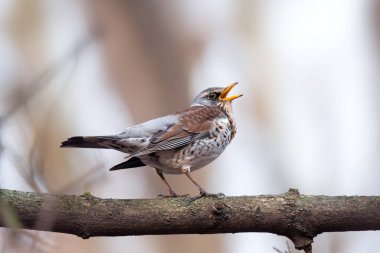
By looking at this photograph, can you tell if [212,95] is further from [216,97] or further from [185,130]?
[185,130]

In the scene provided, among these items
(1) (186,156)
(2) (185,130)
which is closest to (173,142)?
(1) (186,156)

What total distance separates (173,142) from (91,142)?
3.11 feet

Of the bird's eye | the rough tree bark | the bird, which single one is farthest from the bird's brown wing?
the rough tree bark

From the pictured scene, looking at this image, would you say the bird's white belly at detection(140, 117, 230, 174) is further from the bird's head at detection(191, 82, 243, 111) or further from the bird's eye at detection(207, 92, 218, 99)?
the bird's eye at detection(207, 92, 218, 99)

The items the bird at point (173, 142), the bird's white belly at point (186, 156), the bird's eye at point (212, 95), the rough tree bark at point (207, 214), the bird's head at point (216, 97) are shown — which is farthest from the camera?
the bird's eye at point (212, 95)

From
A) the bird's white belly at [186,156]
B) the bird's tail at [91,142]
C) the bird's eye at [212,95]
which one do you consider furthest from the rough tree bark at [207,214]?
the bird's eye at [212,95]

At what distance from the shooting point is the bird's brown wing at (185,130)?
6605 mm

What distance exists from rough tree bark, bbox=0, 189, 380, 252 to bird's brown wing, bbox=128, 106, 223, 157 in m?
1.13

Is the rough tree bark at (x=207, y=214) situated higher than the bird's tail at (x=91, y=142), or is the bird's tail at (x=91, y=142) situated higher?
the bird's tail at (x=91, y=142)

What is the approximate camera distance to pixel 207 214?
520 centimetres

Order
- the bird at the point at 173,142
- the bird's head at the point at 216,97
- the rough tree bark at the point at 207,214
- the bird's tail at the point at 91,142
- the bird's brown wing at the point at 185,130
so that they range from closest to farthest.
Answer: the rough tree bark at the point at 207,214 → the bird's tail at the point at 91,142 → the bird at the point at 173,142 → the bird's brown wing at the point at 185,130 → the bird's head at the point at 216,97

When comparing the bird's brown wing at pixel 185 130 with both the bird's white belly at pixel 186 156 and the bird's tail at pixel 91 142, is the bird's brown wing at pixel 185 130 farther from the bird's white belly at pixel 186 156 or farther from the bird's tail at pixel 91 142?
the bird's tail at pixel 91 142

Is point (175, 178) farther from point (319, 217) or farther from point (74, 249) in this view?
point (319, 217)

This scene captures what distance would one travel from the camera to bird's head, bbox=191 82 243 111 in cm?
836
